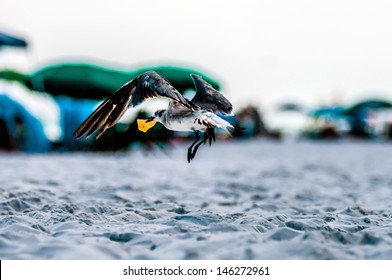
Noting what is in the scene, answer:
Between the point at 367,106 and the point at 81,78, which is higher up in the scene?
the point at 81,78

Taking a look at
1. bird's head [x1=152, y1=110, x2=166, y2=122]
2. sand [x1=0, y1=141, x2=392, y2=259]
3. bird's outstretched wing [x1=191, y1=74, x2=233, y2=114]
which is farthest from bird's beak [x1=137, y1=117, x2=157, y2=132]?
sand [x1=0, y1=141, x2=392, y2=259]

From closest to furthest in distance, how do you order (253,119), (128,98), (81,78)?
(128,98)
(81,78)
(253,119)

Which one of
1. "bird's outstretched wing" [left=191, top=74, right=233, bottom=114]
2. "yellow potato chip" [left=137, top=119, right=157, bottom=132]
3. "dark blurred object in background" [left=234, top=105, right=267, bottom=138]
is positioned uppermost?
"bird's outstretched wing" [left=191, top=74, right=233, bottom=114]

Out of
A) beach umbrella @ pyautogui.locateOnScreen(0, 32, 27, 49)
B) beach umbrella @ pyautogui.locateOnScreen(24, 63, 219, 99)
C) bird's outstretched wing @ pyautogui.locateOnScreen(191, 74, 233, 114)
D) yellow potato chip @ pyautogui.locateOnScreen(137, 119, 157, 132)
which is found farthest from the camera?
beach umbrella @ pyautogui.locateOnScreen(24, 63, 219, 99)

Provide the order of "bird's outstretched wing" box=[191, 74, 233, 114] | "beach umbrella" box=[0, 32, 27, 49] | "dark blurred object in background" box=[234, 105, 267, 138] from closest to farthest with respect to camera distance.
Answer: "bird's outstretched wing" box=[191, 74, 233, 114], "beach umbrella" box=[0, 32, 27, 49], "dark blurred object in background" box=[234, 105, 267, 138]

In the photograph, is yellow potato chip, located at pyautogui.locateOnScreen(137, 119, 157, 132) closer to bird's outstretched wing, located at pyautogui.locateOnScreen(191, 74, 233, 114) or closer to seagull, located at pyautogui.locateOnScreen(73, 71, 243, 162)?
seagull, located at pyautogui.locateOnScreen(73, 71, 243, 162)

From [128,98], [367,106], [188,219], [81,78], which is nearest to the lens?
[128,98]

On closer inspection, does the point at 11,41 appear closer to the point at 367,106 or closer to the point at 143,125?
the point at 143,125

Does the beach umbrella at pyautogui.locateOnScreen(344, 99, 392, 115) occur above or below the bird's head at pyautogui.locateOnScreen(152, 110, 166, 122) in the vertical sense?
below

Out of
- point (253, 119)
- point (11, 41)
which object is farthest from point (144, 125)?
point (253, 119)
